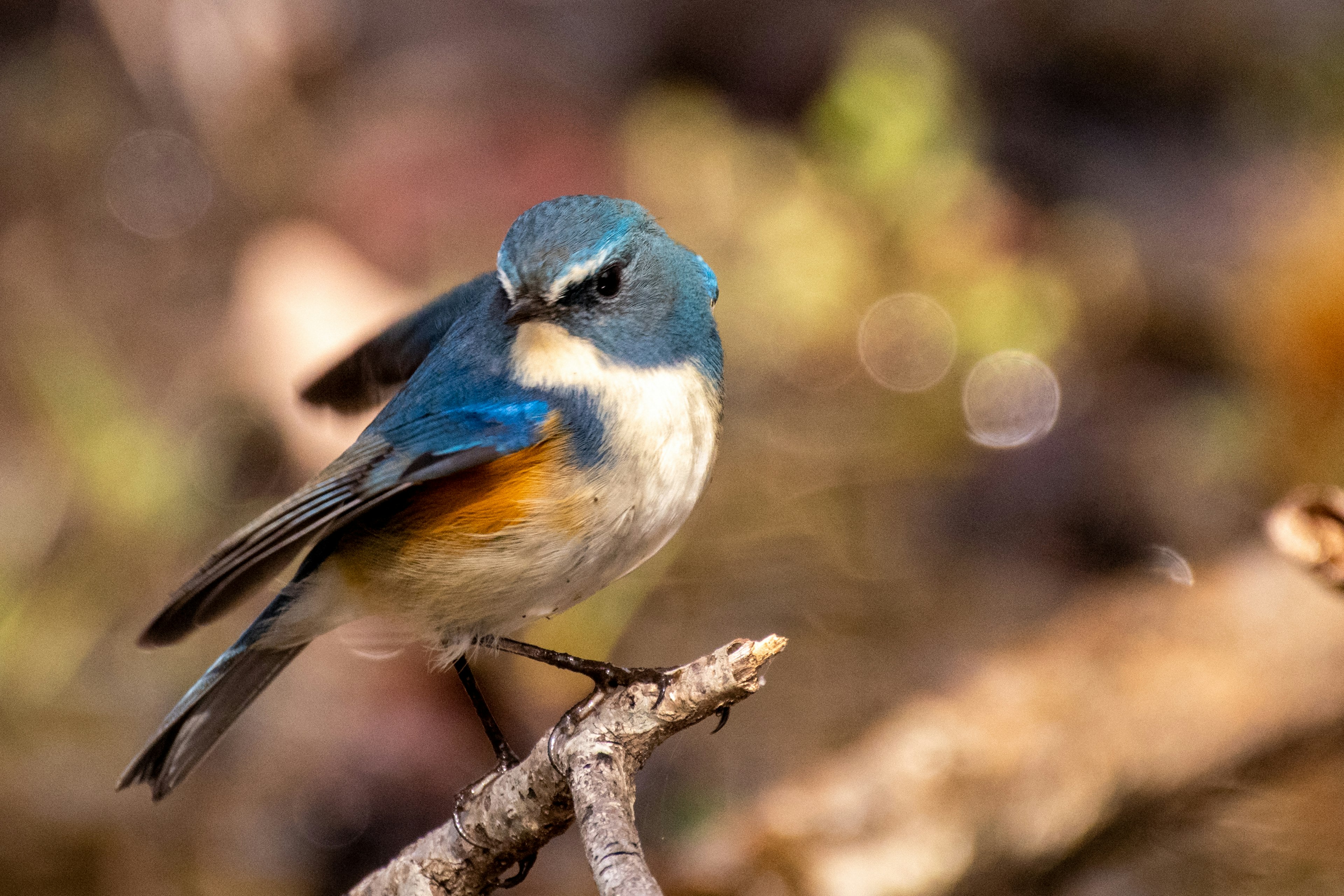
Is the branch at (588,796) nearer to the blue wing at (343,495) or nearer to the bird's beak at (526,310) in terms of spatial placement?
the blue wing at (343,495)

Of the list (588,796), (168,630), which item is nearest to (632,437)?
(588,796)

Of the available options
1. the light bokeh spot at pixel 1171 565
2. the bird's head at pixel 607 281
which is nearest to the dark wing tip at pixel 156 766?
the bird's head at pixel 607 281

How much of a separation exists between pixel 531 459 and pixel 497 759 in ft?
2.62

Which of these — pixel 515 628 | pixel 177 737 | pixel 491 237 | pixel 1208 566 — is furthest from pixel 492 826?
pixel 491 237

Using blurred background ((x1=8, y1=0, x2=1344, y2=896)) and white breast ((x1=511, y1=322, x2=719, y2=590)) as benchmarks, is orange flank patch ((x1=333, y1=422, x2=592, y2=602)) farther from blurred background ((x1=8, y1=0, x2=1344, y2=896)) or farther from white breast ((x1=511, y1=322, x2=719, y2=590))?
blurred background ((x1=8, y1=0, x2=1344, y2=896))

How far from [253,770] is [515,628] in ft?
6.59

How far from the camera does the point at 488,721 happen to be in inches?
120

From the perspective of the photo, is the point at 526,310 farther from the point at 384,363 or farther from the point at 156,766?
the point at 156,766

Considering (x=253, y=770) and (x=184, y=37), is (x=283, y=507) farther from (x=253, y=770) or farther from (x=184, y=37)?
(x=184, y=37)

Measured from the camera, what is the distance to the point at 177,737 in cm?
307

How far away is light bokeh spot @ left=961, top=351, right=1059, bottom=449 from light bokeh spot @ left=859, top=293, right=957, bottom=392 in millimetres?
146

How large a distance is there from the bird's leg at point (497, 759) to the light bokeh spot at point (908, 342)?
109 inches

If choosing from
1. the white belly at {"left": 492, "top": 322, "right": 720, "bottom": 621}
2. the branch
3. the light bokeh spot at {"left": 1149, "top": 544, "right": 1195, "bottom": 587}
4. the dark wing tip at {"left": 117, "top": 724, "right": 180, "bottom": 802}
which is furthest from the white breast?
the light bokeh spot at {"left": 1149, "top": 544, "right": 1195, "bottom": 587}

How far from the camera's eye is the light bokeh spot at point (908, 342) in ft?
17.7
